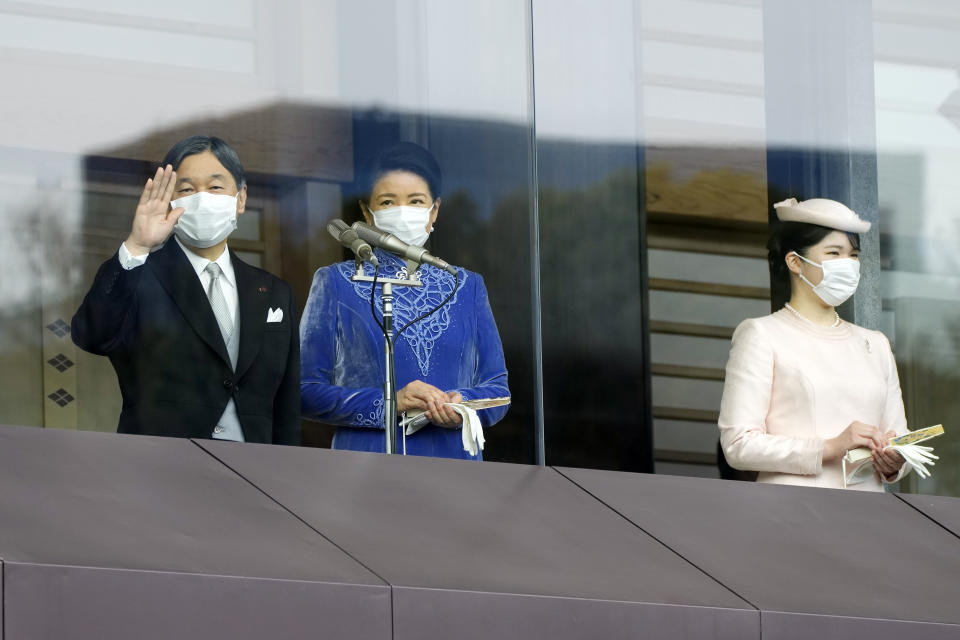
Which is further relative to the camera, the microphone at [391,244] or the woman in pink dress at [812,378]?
the woman in pink dress at [812,378]

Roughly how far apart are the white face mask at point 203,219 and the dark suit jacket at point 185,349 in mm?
55

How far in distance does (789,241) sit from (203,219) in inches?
94.7

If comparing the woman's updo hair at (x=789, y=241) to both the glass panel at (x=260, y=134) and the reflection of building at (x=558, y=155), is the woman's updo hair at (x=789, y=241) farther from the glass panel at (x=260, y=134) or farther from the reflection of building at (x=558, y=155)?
the glass panel at (x=260, y=134)

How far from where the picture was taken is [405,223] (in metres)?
6.61

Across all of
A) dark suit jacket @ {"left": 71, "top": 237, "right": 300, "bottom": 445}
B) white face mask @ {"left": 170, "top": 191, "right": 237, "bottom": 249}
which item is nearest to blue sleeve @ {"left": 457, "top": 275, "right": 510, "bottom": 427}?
dark suit jacket @ {"left": 71, "top": 237, "right": 300, "bottom": 445}

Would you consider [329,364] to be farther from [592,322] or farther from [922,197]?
[922,197]

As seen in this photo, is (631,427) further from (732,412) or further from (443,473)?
(443,473)

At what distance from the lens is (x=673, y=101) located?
783 cm

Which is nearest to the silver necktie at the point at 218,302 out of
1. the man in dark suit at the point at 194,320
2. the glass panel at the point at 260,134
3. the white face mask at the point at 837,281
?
the man in dark suit at the point at 194,320

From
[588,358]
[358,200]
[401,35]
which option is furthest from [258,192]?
[588,358]

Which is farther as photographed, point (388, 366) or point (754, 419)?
point (754, 419)

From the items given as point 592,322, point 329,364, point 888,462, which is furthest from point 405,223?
point 888,462

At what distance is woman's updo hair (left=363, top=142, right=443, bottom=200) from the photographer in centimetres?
665

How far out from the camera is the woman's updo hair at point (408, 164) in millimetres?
6652
